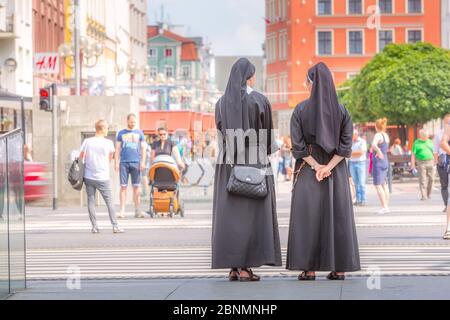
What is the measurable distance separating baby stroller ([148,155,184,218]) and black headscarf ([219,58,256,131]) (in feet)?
45.5

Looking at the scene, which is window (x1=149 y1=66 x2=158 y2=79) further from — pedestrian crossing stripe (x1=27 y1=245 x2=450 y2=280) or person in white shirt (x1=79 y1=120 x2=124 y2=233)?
pedestrian crossing stripe (x1=27 y1=245 x2=450 y2=280)

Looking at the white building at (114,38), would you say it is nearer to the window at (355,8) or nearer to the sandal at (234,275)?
the window at (355,8)

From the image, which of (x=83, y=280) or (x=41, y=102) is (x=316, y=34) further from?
(x=83, y=280)

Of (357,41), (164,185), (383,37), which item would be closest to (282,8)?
(357,41)

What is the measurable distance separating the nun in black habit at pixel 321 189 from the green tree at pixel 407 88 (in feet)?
199

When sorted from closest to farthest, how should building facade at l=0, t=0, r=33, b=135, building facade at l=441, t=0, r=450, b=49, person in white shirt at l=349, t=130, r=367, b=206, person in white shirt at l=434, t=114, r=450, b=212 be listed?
person in white shirt at l=434, t=114, r=450, b=212 < person in white shirt at l=349, t=130, r=367, b=206 < building facade at l=0, t=0, r=33, b=135 < building facade at l=441, t=0, r=450, b=49

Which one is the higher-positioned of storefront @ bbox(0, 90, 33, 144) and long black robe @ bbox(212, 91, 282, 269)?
storefront @ bbox(0, 90, 33, 144)

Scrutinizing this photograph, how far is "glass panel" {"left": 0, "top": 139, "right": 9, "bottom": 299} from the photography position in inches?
422

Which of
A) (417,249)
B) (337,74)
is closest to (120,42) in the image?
(337,74)

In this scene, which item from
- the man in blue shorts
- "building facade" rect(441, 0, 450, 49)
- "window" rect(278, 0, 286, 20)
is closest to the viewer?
the man in blue shorts

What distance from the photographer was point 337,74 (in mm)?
123062

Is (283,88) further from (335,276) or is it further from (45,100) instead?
(335,276)

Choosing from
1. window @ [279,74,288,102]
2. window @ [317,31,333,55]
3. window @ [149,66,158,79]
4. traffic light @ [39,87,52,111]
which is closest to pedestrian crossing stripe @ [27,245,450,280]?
traffic light @ [39,87,52,111]
